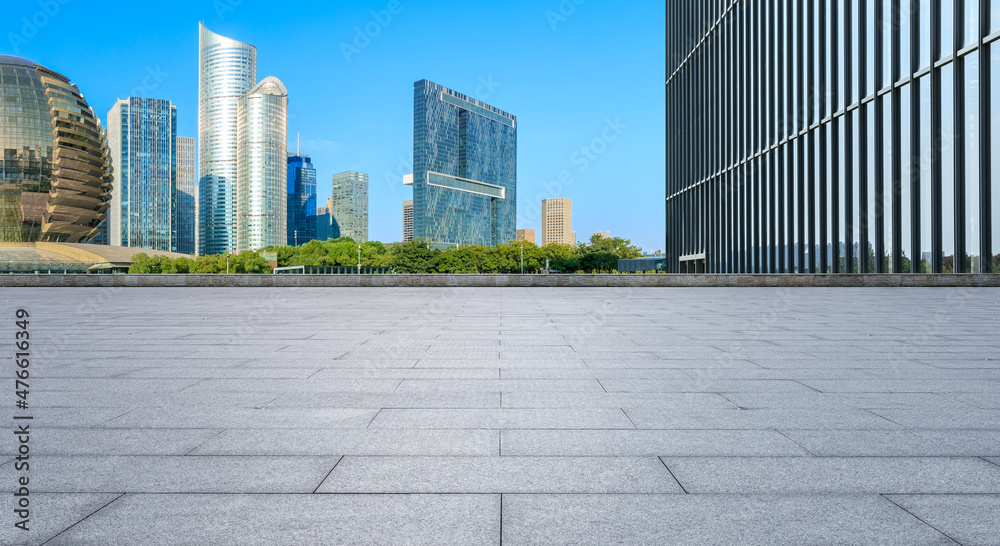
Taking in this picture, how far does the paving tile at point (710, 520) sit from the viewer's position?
2.55 meters

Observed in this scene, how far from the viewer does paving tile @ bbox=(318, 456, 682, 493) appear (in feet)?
10.2

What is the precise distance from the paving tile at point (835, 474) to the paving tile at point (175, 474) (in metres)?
2.09

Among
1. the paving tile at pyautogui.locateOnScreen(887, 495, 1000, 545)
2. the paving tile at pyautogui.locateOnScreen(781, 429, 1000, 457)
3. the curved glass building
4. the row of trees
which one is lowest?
the paving tile at pyautogui.locateOnScreen(887, 495, 1000, 545)

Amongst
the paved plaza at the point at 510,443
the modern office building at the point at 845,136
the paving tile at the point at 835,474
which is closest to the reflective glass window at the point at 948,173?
the modern office building at the point at 845,136

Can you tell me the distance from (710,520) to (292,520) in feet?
6.18

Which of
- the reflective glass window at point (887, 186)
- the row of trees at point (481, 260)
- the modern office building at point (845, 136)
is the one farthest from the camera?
the row of trees at point (481, 260)

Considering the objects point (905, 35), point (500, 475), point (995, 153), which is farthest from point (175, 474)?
point (905, 35)

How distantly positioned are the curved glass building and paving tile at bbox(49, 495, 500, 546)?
391 feet

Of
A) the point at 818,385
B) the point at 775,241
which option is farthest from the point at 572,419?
the point at 775,241

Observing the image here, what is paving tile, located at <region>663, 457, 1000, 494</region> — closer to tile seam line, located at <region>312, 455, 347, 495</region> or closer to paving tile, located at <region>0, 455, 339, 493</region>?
tile seam line, located at <region>312, 455, 347, 495</region>

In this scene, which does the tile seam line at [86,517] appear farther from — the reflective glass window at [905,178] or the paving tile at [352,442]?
the reflective glass window at [905,178]

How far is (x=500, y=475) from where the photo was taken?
3.30 m

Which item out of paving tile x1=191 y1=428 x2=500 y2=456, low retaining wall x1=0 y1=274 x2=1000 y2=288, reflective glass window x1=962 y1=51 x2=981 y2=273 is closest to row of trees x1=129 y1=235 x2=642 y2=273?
low retaining wall x1=0 y1=274 x2=1000 y2=288

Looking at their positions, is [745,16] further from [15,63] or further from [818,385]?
[15,63]
